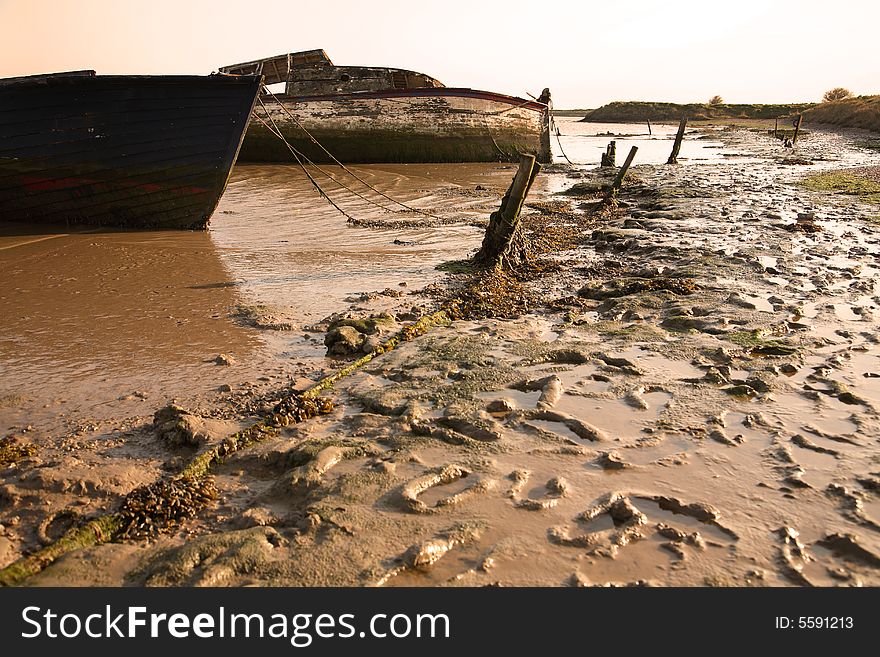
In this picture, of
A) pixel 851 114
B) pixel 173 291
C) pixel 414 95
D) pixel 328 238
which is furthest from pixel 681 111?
pixel 173 291

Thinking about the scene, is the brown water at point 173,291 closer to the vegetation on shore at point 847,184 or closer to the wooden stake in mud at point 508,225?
the wooden stake in mud at point 508,225

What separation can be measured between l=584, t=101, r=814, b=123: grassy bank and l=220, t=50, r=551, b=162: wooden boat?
57.8 metres

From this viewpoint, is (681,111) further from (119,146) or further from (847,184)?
(119,146)

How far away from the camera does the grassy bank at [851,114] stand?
4397 centimetres

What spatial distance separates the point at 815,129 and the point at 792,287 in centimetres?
5014

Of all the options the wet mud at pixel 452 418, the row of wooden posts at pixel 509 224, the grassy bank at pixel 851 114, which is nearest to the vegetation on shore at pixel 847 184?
the wet mud at pixel 452 418

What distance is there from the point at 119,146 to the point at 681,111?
82.1 metres

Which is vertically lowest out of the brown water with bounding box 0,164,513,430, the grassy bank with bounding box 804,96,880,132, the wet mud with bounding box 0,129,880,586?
the wet mud with bounding box 0,129,880,586

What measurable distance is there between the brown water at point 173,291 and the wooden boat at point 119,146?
15.3 inches

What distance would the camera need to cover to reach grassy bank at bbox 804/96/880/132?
44.0m

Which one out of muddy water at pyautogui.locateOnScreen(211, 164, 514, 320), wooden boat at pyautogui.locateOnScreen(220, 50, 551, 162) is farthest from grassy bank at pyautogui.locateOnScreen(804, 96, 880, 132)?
muddy water at pyautogui.locateOnScreen(211, 164, 514, 320)

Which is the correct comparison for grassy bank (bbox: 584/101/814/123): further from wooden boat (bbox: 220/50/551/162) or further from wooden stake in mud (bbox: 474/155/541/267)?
wooden stake in mud (bbox: 474/155/541/267)
